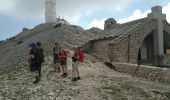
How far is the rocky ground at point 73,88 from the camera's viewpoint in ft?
53.9

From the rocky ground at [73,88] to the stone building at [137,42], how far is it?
22.8ft

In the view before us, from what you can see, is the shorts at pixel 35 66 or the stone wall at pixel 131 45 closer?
the shorts at pixel 35 66

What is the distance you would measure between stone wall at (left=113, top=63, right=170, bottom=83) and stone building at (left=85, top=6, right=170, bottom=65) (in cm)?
210

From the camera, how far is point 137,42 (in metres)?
30.3

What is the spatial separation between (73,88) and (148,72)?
9.03 metres

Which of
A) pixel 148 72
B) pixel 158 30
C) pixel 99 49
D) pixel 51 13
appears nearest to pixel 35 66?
pixel 148 72

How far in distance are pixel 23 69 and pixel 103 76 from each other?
4.94 meters

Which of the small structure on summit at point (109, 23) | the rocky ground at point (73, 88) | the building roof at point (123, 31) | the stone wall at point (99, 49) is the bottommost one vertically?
the rocky ground at point (73, 88)

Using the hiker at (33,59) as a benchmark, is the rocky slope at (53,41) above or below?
above

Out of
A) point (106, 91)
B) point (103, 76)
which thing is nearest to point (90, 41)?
point (103, 76)

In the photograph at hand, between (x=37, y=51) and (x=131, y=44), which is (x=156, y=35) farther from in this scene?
(x=37, y=51)

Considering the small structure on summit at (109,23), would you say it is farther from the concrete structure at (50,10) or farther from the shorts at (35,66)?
the shorts at (35,66)

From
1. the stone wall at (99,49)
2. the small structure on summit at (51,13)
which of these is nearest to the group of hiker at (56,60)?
the stone wall at (99,49)

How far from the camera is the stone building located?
2852 centimetres
